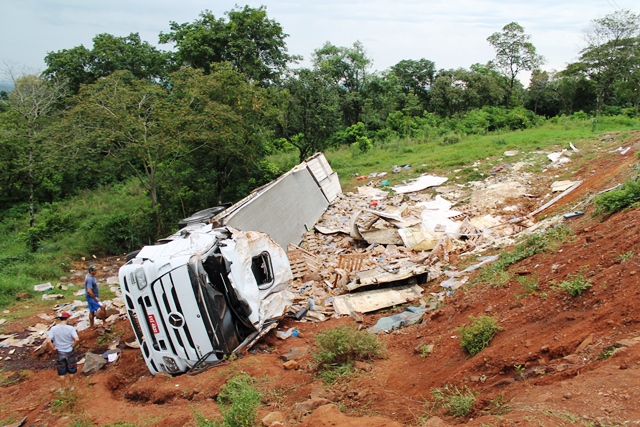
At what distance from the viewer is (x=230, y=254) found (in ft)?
19.7

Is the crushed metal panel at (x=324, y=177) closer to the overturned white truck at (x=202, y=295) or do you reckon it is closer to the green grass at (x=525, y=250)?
the overturned white truck at (x=202, y=295)

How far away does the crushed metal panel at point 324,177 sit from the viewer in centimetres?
1464

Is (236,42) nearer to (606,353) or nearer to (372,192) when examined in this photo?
(372,192)

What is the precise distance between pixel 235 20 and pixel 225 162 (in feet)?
27.0

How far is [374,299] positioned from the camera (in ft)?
24.2

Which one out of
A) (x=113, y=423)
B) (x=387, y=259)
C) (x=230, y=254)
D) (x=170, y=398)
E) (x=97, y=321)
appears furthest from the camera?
(x=387, y=259)

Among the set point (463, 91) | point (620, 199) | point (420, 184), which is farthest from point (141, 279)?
point (463, 91)

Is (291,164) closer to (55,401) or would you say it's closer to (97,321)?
(97,321)

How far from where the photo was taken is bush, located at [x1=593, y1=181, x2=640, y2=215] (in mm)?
6597

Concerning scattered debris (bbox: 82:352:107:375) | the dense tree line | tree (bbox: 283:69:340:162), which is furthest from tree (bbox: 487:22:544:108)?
scattered debris (bbox: 82:352:107:375)

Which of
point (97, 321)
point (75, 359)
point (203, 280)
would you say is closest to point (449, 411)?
point (203, 280)

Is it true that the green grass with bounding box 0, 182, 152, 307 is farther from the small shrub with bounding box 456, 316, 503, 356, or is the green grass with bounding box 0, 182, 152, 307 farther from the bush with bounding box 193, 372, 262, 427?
the small shrub with bounding box 456, 316, 503, 356

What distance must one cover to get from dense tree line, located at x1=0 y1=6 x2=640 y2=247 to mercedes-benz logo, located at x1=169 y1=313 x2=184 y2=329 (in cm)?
736

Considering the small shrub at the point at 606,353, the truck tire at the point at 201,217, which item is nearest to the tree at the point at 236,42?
the truck tire at the point at 201,217
